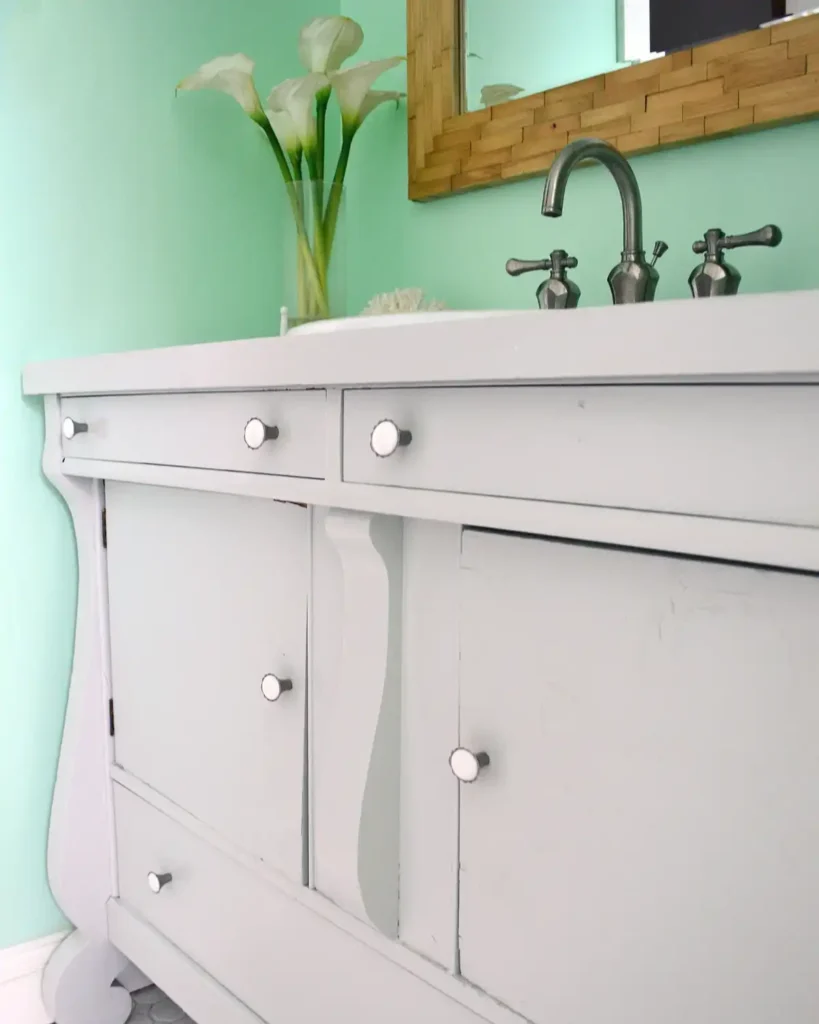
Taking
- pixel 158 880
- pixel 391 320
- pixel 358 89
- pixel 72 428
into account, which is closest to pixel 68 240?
pixel 72 428

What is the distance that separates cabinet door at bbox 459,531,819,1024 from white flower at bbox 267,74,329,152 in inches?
31.1

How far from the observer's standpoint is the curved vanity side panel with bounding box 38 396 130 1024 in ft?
3.87

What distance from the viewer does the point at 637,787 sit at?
587mm

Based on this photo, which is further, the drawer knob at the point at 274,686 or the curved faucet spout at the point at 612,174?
the drawer knob at the point at 274,686

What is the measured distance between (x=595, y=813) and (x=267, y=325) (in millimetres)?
1033

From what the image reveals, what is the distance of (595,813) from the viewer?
2.02ft

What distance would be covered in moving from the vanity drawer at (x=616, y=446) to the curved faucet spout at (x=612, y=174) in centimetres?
19

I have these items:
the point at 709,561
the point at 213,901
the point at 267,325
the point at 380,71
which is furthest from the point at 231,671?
the point at 380,71

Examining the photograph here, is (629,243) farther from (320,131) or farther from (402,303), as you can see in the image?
(320,131)

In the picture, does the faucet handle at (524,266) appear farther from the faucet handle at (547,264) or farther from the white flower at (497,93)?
the white flower at (497,93)

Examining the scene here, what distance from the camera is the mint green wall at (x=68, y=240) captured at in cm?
119

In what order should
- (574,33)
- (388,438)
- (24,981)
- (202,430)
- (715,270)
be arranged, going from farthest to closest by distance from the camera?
(24,981) < (574,33) < (202,430) < (715,270) < (388,438)

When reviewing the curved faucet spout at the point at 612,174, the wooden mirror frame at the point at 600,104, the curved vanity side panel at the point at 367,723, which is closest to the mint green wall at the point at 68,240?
the wooden mirror frame at the point at 600,104

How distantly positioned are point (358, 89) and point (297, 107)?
0.09 meters
